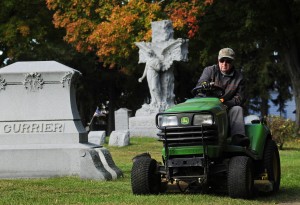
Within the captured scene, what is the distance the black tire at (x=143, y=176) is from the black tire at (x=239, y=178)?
43.7 inches

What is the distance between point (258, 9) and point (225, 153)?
22791 millimetres

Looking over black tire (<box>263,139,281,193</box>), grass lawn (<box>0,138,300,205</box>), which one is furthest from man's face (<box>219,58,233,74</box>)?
grass lawn (<box>0,138,300,205</box>)

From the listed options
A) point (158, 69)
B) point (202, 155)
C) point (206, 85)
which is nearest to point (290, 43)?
point (158, 69)

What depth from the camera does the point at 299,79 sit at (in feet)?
112

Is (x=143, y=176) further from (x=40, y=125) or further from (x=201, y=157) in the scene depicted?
(x=40, y=125)

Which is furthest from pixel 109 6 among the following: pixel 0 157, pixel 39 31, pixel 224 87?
pixel 224 87

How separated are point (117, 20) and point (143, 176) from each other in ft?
90.2

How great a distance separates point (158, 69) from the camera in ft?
99.4

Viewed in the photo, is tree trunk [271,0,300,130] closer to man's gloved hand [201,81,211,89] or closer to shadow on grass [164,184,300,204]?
shadow on grass [164,184,300,204]

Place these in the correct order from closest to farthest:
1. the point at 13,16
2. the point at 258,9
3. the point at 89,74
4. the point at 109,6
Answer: the point at 258,9 → the point at 109,6 → the point at 13,16 → the point at 89,74

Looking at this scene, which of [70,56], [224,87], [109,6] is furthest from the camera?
[70,56]

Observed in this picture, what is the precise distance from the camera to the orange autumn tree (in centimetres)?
3550

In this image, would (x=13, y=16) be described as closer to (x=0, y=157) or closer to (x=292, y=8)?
(x=292, y=8)

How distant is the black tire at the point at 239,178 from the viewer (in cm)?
1019
